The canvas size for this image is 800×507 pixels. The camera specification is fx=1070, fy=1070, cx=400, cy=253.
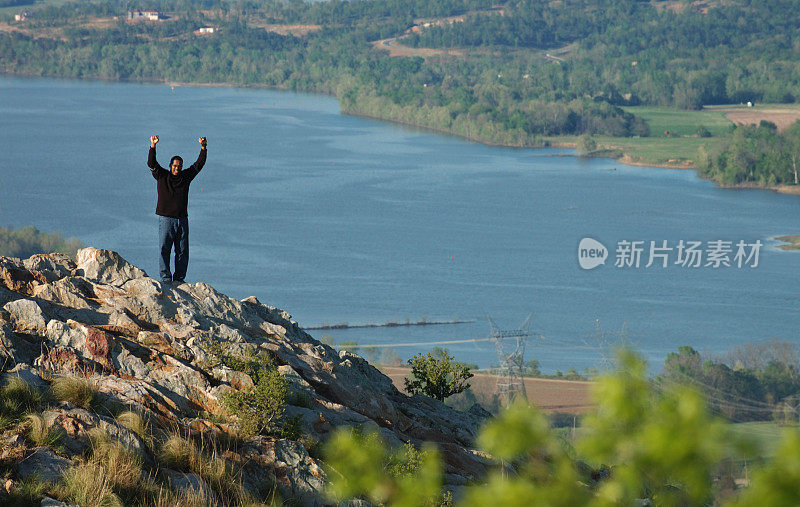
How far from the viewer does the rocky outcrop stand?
630 cm

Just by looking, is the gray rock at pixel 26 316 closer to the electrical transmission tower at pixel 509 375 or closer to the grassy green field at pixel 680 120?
the electrical transmission tower at pixel 509 375

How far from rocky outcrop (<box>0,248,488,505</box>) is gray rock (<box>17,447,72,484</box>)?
40 mm

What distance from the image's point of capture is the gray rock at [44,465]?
5242 mm

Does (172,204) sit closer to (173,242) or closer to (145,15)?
(173,242)

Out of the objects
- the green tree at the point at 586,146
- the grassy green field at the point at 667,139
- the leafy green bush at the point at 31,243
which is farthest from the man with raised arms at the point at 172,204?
the green tree at the point at 586,146

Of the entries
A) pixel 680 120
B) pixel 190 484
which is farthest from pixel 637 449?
pixel 680 120

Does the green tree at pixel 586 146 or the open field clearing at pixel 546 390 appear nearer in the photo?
the open field clearing at pixel 546 390

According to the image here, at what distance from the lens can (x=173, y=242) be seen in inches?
337

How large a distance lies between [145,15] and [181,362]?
197681mm

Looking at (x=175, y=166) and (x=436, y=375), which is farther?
(x=436, y=375)

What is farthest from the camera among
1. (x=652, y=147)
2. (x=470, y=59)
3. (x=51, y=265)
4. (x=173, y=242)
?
(x=470, y=59)

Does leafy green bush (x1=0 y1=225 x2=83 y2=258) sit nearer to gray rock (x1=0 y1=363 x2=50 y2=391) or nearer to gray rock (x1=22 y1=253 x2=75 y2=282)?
gray rock (x1=22 y1=253 x2=75 y2=282)

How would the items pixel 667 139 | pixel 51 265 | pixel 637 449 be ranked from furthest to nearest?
pixel 667 139 < pixel 51 265 < pixel 637 449

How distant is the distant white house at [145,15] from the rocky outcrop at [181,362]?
18960cm
